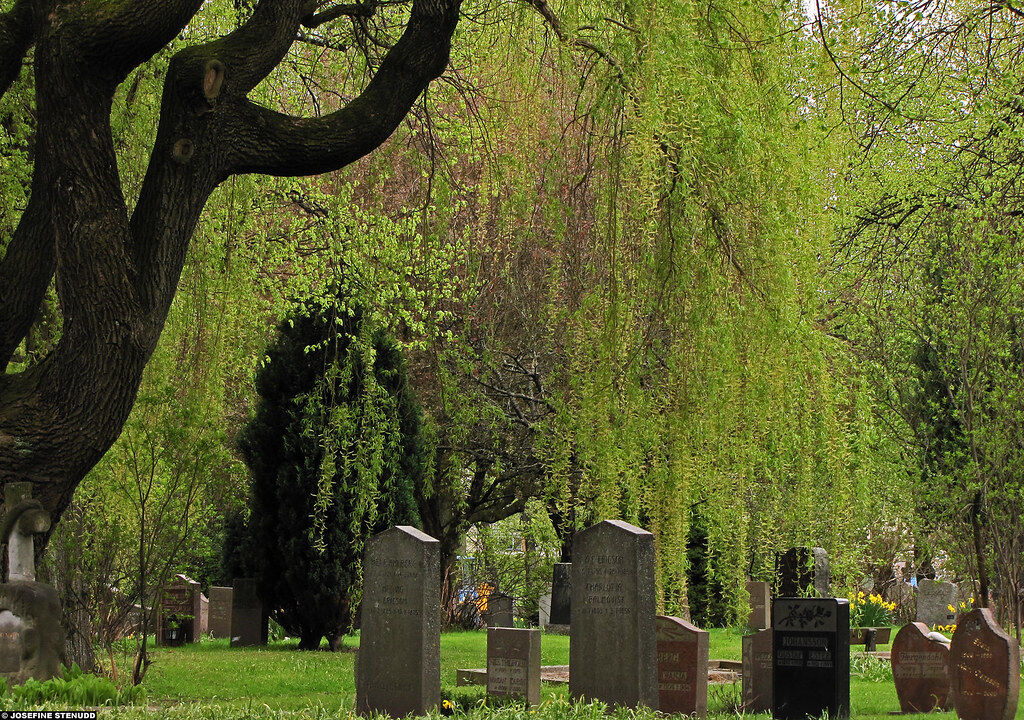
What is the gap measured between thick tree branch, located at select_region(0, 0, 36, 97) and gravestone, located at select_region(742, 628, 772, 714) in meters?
8.17

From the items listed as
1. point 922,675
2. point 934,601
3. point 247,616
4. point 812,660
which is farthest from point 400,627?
point 934,601

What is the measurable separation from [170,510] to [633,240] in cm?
684

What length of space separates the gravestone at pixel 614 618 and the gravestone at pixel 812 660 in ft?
6.78

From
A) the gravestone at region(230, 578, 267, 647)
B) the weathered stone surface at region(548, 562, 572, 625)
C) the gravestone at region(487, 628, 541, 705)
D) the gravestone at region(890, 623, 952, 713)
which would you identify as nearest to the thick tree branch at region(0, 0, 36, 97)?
the gravestone at region(487, 628, 541, 705)

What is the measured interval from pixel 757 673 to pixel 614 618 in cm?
318

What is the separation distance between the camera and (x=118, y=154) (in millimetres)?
9281

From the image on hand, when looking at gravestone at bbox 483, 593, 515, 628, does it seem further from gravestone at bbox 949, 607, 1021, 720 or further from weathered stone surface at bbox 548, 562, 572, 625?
gravestone at bbox 949, 607, 1021, 720

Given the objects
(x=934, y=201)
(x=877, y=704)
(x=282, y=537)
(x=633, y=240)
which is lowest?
(x=877, y=704)

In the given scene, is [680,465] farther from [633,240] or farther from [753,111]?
[753,111]

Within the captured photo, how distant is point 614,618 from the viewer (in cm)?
886

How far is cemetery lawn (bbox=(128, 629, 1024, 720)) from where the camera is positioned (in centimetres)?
1090

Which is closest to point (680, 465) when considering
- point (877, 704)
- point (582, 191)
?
point (582, 191)

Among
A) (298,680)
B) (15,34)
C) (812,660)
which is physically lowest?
(298,680)

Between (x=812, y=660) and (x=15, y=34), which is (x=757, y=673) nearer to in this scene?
(x=812, y=660)
